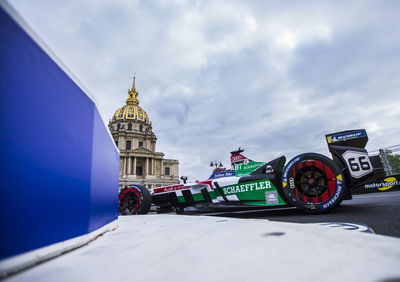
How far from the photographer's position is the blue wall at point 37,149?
757 millimetres

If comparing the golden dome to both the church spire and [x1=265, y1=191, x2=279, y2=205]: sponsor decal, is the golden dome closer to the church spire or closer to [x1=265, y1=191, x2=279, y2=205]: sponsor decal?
the church spire

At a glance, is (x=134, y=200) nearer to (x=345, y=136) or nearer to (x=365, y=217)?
(x=365, y=217)

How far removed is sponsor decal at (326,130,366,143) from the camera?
2.84m

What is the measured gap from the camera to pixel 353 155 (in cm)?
268

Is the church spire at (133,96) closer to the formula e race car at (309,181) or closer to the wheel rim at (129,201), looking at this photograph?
the wheel rim at (129,201)

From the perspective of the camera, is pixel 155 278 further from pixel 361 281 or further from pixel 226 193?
pixel 226 193

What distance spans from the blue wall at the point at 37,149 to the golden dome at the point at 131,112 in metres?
49.7

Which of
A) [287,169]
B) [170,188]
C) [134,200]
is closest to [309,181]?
[287,169]

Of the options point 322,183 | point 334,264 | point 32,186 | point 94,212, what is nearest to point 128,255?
point 32,186

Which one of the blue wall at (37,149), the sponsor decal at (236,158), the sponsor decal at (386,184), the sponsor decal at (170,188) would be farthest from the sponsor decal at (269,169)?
the sponsor decal at (386,184)

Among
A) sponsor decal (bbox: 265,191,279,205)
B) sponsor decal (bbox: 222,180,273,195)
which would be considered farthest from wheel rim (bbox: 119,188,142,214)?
sponsor decal (bbox: 265,191,279,205)

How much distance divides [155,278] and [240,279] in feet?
1.00

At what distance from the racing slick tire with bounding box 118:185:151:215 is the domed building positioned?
36.5 meters

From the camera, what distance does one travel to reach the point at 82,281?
2.34ft
